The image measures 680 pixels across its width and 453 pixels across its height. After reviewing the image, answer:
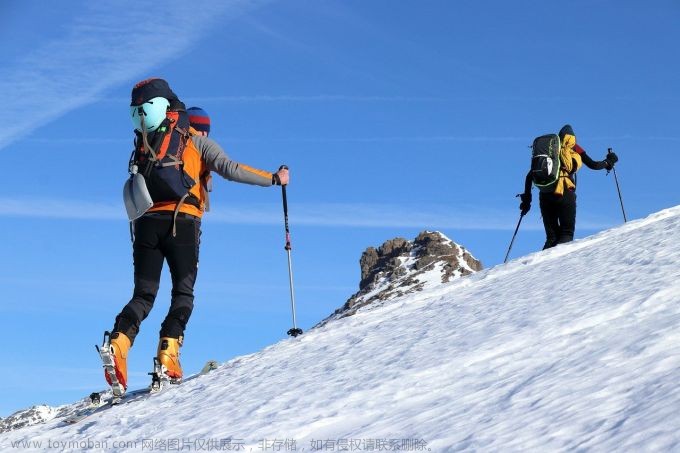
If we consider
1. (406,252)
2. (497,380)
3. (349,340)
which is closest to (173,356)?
(349,340)

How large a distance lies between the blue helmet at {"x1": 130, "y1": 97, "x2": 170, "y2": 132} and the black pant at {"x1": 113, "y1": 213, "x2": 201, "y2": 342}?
95cm

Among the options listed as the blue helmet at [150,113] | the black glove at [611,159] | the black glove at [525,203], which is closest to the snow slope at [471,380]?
the blue helmet at [150,113]

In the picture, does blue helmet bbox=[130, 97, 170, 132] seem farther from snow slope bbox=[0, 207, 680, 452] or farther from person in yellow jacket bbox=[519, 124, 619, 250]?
person in yellow jacket bbox=[519, 124, 619, 250]

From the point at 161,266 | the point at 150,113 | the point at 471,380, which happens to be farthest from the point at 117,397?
the point at 471,380

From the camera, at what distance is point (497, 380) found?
5566mm

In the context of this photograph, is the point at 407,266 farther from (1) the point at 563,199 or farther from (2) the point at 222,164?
(2) the point at 222,164

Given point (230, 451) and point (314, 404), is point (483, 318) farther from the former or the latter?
point (230, 451)

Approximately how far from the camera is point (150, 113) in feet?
29.4

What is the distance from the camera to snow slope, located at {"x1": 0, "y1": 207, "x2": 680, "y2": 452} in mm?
4516

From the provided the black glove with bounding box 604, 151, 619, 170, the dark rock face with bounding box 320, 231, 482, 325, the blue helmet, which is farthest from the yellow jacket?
the dark rock face with bounding box 320, 231, 482, 325

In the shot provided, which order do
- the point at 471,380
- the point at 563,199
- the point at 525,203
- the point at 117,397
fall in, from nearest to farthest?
the point at 471,380
the point at 117,397
the point at 563,199
the point at 525,203

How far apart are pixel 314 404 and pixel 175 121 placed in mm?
4055

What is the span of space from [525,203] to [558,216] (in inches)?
49.6

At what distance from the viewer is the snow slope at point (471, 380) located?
4.52 metres
